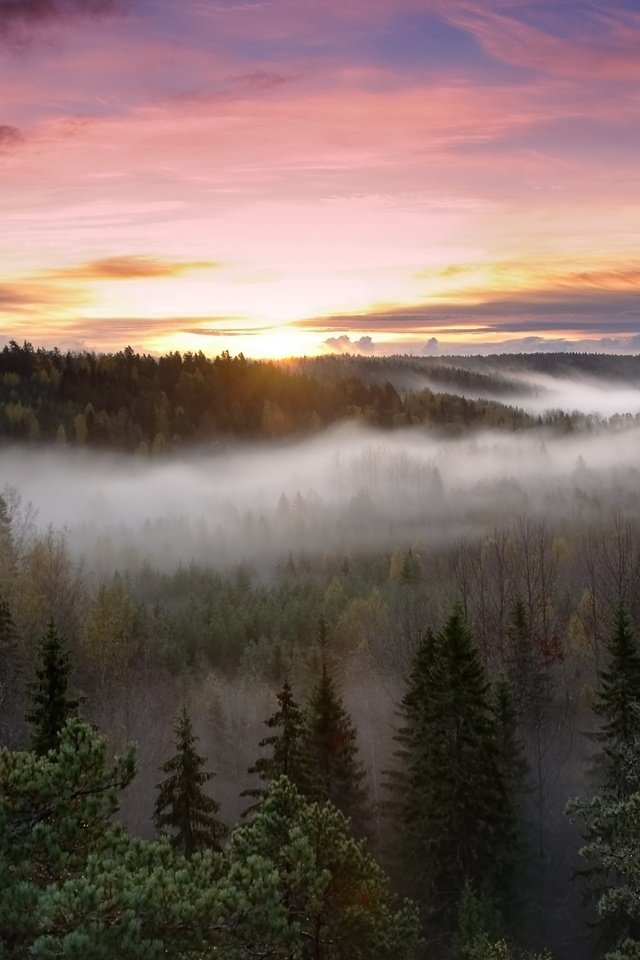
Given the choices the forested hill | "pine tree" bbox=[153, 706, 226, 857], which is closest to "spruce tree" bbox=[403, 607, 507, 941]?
"pine tree" bbox=[153, 706, 226, 857]

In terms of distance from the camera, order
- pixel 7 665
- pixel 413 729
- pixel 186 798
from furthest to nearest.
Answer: pixel 7 665
pixel 413 729
pixel 186 798

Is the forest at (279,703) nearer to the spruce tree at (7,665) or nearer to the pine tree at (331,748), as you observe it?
the pine tree at (331,748)

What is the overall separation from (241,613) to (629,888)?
249ft

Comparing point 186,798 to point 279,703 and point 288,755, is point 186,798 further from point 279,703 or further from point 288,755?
point 279,703

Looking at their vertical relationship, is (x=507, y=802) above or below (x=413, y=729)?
below

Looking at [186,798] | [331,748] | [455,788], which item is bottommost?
[455,788]

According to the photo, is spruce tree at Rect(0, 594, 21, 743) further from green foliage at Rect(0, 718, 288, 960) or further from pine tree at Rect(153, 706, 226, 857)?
green foliage at Rect(0, 718, 288, 960)

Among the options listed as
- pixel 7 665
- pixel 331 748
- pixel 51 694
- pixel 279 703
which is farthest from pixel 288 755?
pixel 7 665

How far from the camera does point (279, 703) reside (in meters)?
31.9

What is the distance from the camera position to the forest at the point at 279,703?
14.3 m

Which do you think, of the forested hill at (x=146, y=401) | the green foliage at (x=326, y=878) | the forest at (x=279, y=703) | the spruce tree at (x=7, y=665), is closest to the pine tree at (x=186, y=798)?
the forest at (x=279, y=703)

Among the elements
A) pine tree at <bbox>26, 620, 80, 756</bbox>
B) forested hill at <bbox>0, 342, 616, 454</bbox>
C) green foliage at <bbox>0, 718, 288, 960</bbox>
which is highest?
forested hill at <bbox>0, 342, 616, 454</bbox>

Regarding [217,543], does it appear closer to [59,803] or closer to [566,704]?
[566,704]

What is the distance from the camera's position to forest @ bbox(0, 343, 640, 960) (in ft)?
47.0
